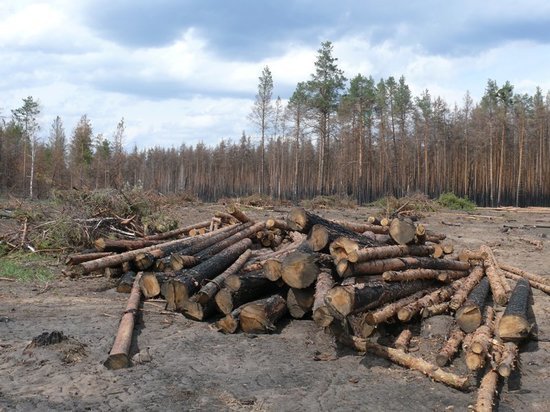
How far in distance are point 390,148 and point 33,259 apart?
38440mm

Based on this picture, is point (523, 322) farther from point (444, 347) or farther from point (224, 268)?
point (224, 268)

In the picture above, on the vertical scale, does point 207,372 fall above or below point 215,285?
below

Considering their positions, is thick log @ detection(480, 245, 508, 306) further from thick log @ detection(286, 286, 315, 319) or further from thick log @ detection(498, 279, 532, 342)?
thick log @ detection(286, 286, 315, 319)

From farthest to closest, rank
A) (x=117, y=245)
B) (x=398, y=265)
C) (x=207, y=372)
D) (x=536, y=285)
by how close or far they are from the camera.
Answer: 1. (x=117, y=245)
2. (x=536, y=285)
3. (x=398, y=265)
4. (x=207, y=372)

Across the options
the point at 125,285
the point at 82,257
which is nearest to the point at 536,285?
the point at 125,285

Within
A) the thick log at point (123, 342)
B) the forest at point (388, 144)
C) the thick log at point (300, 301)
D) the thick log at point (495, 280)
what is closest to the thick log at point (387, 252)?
the thick log at point (300, 301)

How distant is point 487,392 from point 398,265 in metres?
2.51

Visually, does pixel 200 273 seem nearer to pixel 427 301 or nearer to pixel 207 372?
pixel 207 372

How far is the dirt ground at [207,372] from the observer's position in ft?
13.6

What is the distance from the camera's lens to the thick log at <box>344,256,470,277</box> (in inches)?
243

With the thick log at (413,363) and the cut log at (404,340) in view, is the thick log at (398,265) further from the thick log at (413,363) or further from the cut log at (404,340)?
the thick log at (413,363)

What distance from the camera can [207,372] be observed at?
4824 millimetres

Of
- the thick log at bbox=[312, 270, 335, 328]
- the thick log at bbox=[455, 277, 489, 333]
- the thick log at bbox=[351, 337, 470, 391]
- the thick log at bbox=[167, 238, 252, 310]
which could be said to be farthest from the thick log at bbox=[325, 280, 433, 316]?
the thick log at bbox=[167, 238, 252, 310]

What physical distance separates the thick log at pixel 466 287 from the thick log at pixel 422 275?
21 centimetres
